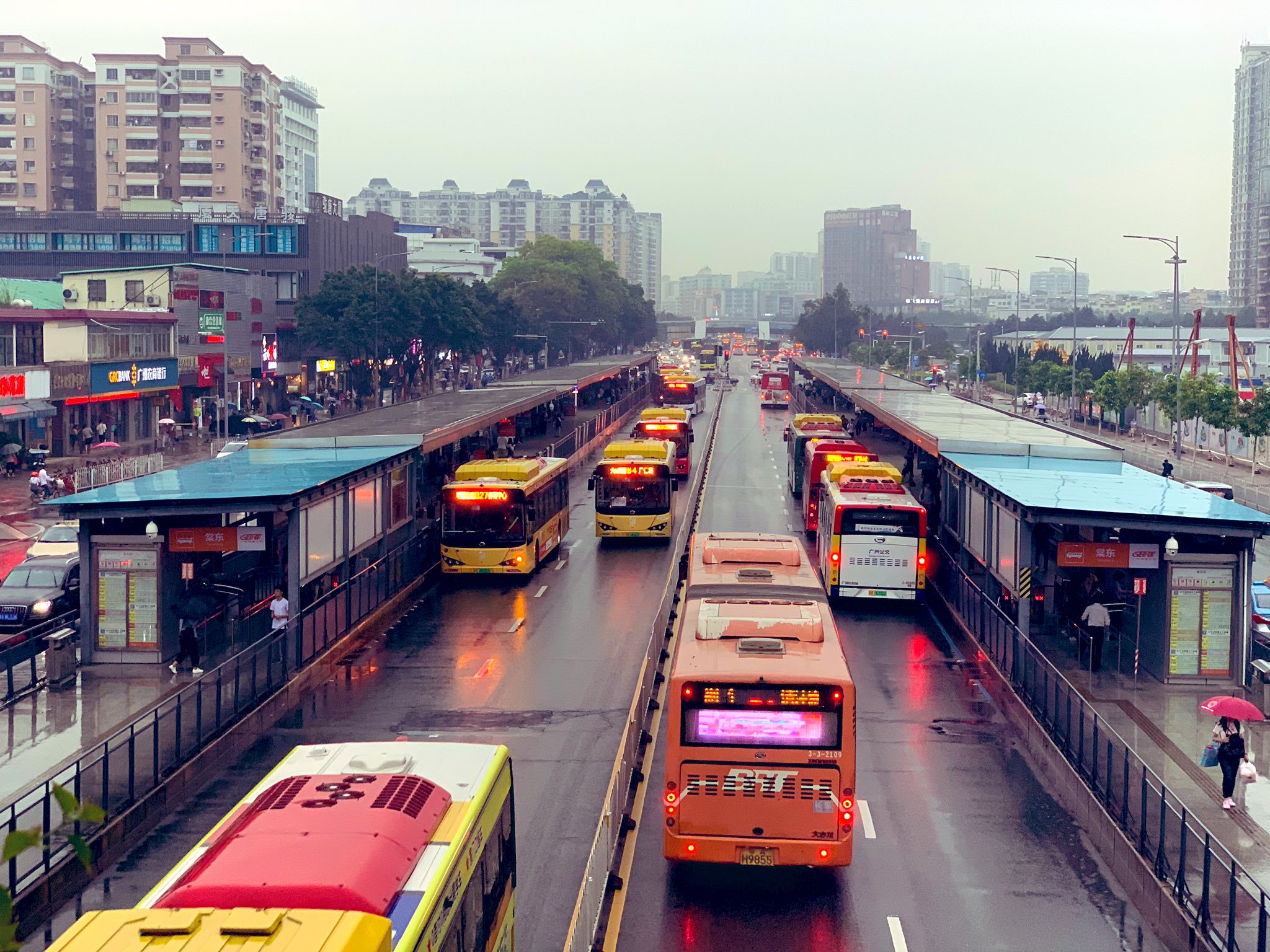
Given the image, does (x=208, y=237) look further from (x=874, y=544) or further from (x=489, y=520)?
(x=874, y=544)

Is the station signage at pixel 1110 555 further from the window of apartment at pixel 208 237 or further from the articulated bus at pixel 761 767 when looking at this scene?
the window of apartment at pixel 208 237

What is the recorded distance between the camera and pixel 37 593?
2750 centimetres

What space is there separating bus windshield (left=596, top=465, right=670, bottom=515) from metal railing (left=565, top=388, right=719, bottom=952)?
959 centimetres

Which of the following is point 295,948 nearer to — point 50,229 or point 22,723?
point 22,723

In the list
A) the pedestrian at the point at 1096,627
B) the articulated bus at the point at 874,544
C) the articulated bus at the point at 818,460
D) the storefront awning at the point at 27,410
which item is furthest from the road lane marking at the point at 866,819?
the storefront awning at the point at 27,410

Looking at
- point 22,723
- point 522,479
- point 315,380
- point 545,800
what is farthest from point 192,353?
point 545,800

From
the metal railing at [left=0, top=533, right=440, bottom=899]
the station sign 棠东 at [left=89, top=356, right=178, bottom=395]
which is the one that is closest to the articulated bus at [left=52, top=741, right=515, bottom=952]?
the metal railing at [left=0, top=533, right=440, bottom=899]

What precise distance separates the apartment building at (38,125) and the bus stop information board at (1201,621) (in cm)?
12951

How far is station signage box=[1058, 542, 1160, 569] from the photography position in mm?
21859

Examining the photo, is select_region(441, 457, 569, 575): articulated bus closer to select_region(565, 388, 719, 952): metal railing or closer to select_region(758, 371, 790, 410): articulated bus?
select_region(565, 388, 719, 952): metal railing

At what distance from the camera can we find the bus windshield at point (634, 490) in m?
38.6

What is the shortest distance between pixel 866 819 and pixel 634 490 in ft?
75.9

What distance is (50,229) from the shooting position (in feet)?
352

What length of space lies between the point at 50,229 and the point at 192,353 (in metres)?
39.3
